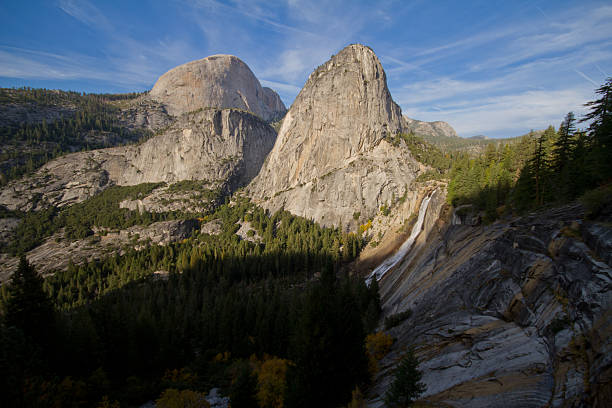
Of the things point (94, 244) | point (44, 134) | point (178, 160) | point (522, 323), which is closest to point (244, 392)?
point (522, 323)

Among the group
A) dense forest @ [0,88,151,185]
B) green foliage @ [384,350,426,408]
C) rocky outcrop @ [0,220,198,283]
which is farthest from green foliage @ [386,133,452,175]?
dense forest @ [0,88,151,185]

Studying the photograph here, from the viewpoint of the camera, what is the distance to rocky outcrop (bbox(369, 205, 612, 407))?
31.2 ft

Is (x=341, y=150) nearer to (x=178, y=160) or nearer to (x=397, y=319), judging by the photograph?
(x=397, y=319)

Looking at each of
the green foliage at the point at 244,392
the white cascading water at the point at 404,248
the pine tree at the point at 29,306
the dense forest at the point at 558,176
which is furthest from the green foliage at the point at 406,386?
the white cascading water at the point at 404,248

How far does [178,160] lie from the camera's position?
163 meters

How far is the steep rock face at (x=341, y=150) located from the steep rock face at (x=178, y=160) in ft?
120

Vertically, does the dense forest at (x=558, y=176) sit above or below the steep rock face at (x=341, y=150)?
below

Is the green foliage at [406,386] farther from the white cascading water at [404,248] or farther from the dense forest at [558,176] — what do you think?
the white cascading water at [404,248]

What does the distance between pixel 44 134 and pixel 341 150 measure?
7717 inches

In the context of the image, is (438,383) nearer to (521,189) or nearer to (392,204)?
(521,189)

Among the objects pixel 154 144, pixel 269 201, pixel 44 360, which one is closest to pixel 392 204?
pixel 269 201

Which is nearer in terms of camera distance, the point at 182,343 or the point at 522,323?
the point at 522,323

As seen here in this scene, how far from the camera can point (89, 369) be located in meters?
23.9

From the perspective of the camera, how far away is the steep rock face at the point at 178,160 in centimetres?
15325
